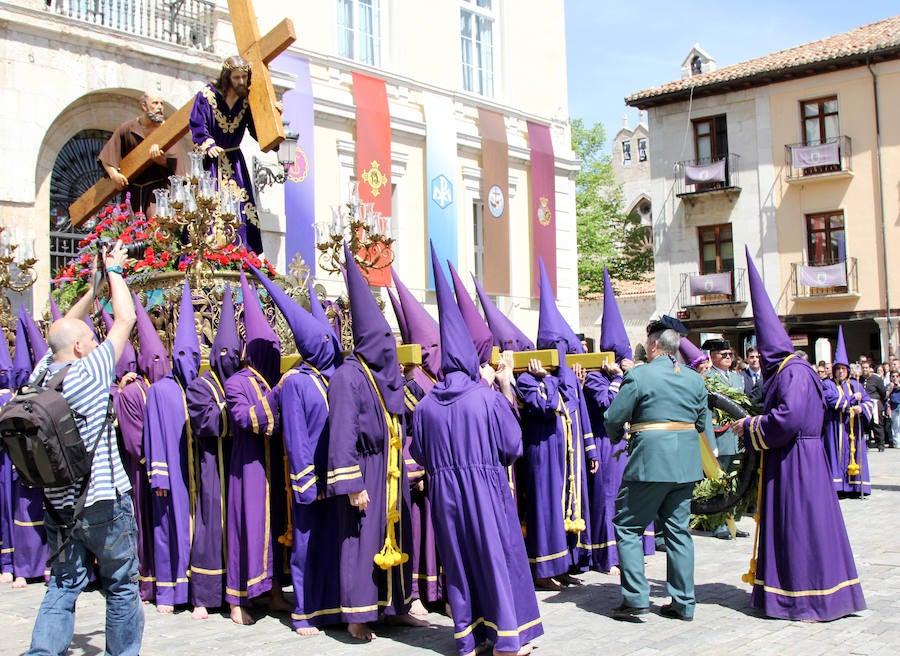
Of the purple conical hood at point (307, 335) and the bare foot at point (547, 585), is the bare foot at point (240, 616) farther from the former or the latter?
the bare foot at point (547, 585)

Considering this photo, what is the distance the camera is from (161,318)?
8953 mm

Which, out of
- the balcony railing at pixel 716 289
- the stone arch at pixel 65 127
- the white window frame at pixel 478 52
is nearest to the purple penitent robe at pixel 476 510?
the stone arch at pixel 65 127

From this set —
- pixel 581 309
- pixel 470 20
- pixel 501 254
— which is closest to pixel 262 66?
pixel 501 254

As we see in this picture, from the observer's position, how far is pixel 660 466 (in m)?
6.20

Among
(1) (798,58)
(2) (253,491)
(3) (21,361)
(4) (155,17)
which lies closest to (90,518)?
(2) (253,491)

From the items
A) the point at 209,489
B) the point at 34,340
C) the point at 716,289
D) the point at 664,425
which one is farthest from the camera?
the point at 716,289

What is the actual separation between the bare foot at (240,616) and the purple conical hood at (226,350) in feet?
5.19

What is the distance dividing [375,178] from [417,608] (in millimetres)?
13472

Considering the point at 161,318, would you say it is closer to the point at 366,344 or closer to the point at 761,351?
the point at 366,344

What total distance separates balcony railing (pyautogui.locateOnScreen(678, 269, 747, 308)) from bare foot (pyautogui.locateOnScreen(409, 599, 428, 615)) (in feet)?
81.1

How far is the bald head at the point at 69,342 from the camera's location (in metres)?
4.95

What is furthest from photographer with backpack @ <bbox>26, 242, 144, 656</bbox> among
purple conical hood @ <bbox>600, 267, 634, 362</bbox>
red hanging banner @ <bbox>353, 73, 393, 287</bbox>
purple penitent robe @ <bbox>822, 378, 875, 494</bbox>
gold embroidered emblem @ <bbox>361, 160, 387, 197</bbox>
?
gold embroidered emblem @ <bbox>361, 160, 387, 197</bbox>

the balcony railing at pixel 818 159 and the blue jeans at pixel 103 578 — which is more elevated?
the balcony railing at pixel 818 159

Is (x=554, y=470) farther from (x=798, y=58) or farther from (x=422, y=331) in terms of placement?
(x=798, y=58)
